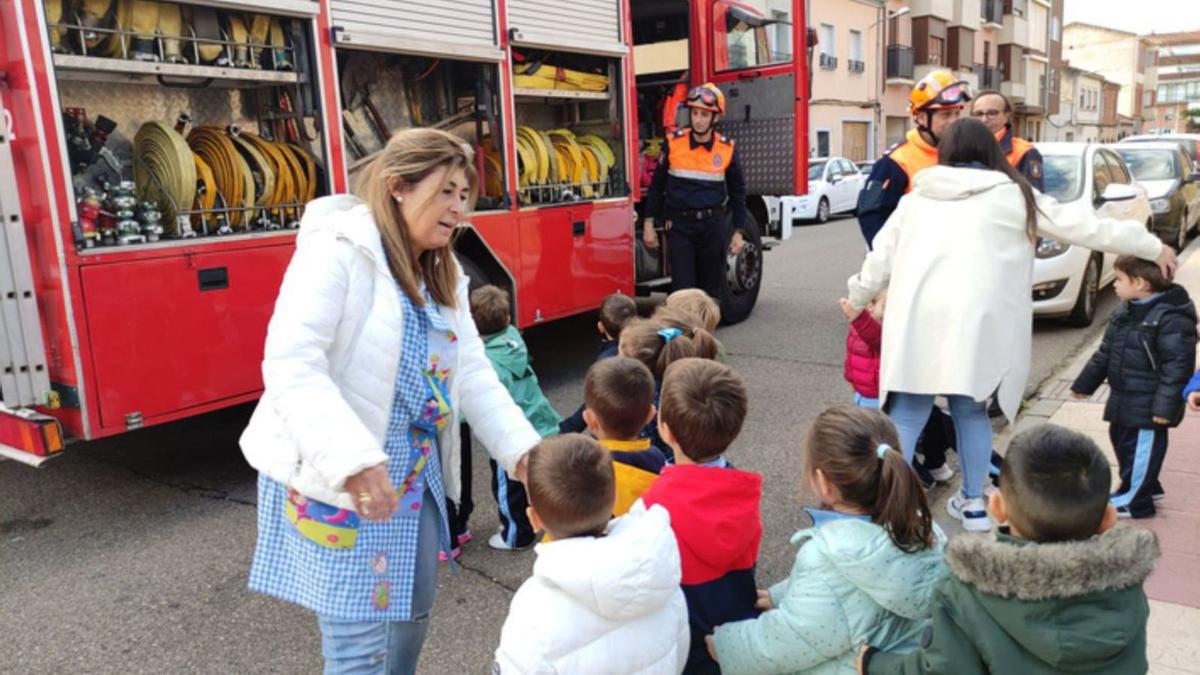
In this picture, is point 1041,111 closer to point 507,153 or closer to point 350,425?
point 507,153

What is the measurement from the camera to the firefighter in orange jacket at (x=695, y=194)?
658 cm

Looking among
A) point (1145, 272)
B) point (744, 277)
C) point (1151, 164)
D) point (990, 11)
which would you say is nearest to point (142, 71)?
point (1145, 272)

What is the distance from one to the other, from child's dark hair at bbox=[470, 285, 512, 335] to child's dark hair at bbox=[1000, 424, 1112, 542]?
2331 mm

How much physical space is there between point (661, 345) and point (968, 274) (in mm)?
1144

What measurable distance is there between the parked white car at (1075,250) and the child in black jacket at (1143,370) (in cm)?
328

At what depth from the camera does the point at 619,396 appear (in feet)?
8.59

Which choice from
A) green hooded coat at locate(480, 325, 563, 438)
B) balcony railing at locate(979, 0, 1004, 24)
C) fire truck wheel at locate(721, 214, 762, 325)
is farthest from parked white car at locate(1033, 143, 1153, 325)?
balcony railing at locate(979, 0, 1004, 24)

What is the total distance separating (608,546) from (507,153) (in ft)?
13.6

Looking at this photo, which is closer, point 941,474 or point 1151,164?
point 941,474

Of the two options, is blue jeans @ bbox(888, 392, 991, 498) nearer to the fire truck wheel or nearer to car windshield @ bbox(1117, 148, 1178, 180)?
the fire truck wheel

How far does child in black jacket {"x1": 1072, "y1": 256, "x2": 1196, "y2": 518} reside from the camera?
3.58m

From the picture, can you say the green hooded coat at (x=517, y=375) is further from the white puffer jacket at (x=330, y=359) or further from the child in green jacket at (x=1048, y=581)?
the child in green jacket at (x=1048, y=581)

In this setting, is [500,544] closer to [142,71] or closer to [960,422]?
[960,422]

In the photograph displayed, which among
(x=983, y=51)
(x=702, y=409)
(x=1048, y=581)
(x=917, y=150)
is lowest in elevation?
(x=1048, y=581)
